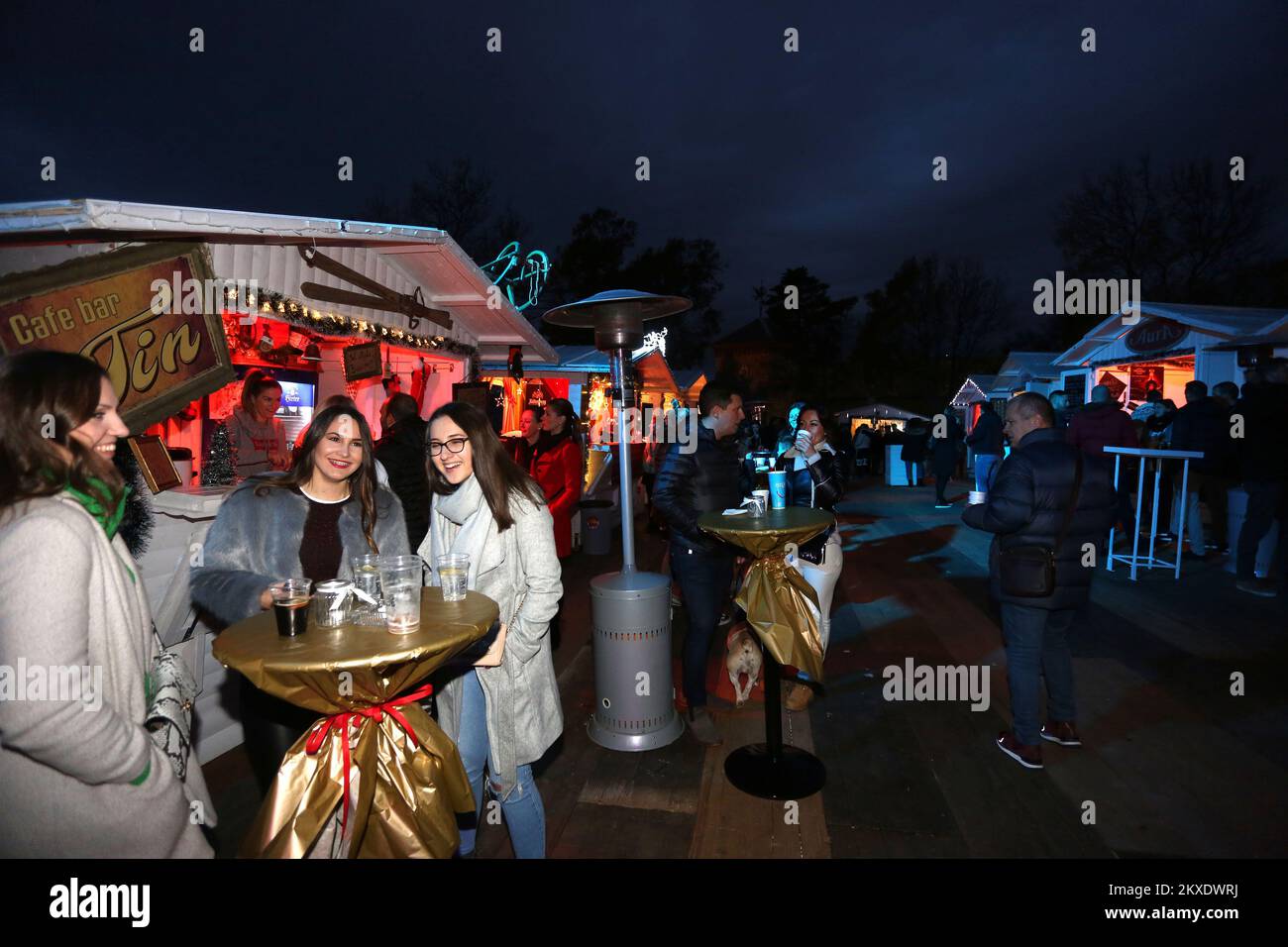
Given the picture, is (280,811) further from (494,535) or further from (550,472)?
(550,472)

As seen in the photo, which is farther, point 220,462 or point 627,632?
point 220,462

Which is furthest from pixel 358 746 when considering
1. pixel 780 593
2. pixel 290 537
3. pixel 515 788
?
pixel 780 593

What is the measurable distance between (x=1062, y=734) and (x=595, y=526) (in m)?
6.05

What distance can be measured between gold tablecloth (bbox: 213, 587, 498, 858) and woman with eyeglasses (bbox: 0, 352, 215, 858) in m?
0.22

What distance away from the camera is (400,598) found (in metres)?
1.75

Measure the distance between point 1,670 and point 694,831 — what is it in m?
2.56

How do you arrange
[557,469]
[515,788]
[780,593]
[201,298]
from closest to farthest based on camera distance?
[515,788] → [780,593] → [201,298] → [557,469]

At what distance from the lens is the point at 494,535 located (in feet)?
7.82

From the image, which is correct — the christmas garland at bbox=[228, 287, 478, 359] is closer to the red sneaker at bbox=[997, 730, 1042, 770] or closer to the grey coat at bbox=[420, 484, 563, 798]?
the grey coat at bbox=[420, 484, 563, 798]

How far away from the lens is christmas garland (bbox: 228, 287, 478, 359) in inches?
178

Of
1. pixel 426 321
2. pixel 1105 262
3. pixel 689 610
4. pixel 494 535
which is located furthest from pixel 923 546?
pixel 1105 262

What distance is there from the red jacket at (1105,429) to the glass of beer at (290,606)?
7.62 metres

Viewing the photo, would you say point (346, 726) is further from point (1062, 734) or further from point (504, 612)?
point (1062, 734)
